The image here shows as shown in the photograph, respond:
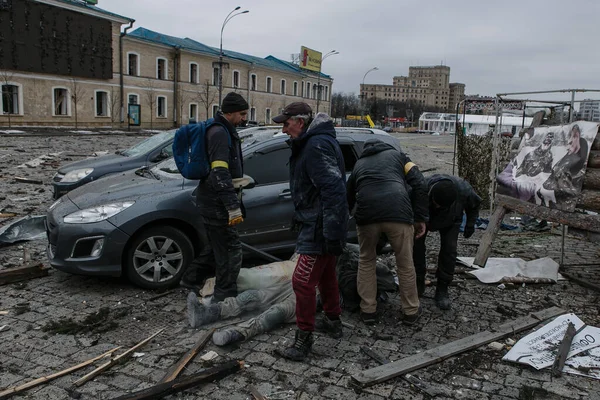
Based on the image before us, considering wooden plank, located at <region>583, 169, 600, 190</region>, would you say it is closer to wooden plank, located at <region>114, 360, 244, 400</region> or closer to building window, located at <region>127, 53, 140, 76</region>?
wooden plank, located at <region>114, 360, 244, 400</region>

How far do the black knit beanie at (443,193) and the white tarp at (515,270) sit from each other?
166 centimetres

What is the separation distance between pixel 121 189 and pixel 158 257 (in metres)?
0.89

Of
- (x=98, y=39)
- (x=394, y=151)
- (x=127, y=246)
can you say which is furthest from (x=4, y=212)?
(x=98, y=39)

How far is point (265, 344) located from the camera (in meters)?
4.10

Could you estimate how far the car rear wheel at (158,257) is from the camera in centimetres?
506

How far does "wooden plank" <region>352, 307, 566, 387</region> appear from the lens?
11.5 ft

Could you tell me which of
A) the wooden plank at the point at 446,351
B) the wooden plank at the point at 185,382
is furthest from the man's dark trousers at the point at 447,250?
the wooden plank at the point at 185,382

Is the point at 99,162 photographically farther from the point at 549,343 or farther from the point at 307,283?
the point at 549,343

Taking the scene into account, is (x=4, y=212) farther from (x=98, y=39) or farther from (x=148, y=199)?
(x=98, y=39)

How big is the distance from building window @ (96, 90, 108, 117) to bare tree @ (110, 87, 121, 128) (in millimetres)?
483

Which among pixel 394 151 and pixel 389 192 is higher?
pixel 394 151

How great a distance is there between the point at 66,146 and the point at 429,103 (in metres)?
142

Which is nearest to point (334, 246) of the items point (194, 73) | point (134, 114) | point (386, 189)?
point (386, 189)

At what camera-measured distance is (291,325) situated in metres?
4.49
